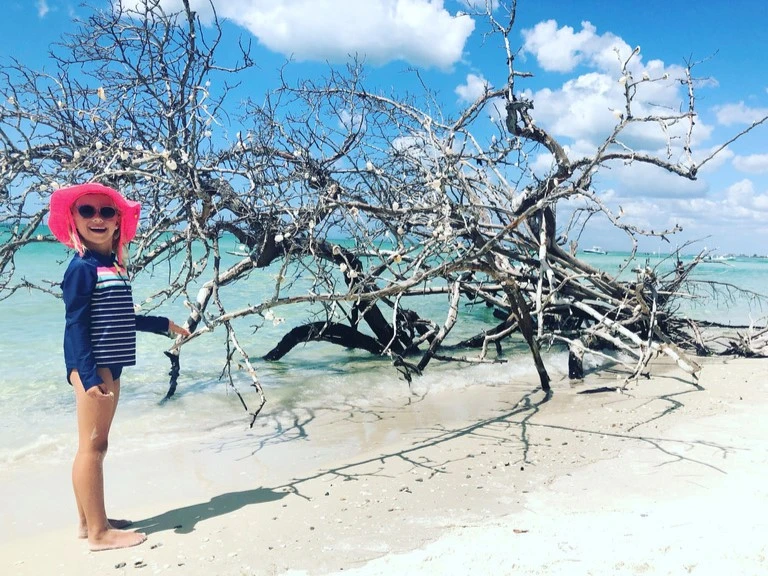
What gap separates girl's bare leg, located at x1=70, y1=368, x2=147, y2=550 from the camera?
310 centimetres

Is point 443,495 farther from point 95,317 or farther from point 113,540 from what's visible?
point 95,317

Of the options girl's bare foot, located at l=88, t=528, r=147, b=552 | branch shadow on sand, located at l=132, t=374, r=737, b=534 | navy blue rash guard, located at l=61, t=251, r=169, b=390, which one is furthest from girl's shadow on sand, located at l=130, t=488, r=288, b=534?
navy blue rash guard, located at l=61, t=251, r=169, b=390

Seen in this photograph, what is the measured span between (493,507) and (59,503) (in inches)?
110

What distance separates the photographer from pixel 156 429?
5770 millimetres

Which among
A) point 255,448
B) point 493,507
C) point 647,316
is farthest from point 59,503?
point 647,316

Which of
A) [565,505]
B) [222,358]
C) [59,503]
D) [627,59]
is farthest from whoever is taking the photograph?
[222,358]

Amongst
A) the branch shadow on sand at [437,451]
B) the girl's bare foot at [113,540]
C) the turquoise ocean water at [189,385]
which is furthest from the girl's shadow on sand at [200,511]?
the turquoise ocean water at [189,385]

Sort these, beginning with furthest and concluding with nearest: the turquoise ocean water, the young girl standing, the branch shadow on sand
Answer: the turquoise ocean water → the branch shadow on sand → the young girl standing

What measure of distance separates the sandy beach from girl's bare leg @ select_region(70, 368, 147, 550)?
0.12m

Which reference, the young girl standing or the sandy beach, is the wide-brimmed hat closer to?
the young girl standing

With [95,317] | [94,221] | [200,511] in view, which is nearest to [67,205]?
[94,221]

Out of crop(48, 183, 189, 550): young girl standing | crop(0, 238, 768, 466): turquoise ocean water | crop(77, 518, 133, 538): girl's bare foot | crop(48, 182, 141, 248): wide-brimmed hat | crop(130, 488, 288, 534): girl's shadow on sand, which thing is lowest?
crop(130, 488, 288, 534): girl's shadow on sand

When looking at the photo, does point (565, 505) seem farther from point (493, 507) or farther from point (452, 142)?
point (452, 142)

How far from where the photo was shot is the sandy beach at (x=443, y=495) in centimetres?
292
